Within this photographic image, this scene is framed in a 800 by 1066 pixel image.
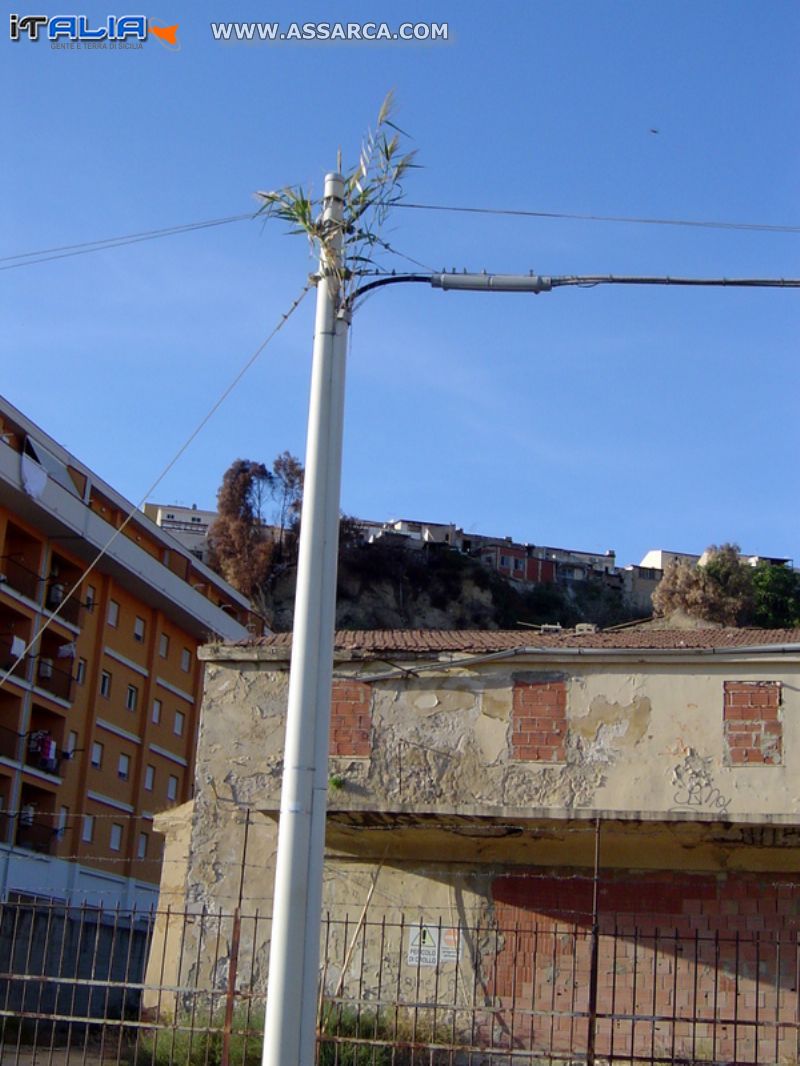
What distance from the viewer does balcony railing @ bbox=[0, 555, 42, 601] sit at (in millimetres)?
40406

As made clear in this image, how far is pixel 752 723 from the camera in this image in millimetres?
14625

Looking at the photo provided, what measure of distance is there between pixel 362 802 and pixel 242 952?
2103 mm

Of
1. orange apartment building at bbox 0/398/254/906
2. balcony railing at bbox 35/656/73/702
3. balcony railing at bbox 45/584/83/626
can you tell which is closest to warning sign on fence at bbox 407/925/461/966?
orange apartment building at bbox 0/398/254/906

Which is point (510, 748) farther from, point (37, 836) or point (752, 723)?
point (37, 836)

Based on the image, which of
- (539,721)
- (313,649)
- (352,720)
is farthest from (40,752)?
(313,649)

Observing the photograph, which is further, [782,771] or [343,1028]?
[782,771]

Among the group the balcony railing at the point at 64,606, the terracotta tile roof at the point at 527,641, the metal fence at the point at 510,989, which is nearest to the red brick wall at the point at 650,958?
the metal fence at the point at 510,989

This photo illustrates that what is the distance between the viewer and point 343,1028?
12953 mm

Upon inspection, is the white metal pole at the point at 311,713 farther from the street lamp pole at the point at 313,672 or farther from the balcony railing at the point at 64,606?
the balcony railing at the point at 64,606

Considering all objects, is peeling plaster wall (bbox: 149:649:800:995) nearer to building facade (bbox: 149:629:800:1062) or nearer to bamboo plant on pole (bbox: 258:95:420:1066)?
building facade (bbox: 149:629:800:1062)

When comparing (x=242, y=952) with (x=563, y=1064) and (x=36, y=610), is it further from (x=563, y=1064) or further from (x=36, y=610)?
(x=36, y=610)

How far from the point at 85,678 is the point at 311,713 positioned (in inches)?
1508

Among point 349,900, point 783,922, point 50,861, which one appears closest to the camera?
point 783,922

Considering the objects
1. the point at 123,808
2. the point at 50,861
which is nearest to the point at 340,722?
the point at 50,861
